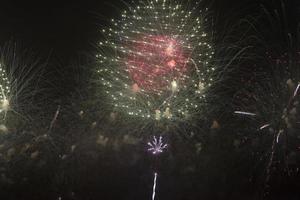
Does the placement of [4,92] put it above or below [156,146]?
above

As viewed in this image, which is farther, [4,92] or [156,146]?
[156,146]

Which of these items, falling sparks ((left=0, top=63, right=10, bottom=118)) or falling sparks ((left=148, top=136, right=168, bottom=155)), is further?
falling sparks ((left=148, top=136, right=168, bottom=155))

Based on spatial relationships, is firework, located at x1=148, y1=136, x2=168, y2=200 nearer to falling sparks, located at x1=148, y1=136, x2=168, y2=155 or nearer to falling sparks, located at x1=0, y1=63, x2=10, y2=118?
falling sparks, located at x1=148, y1=136, x2=168, y2=155

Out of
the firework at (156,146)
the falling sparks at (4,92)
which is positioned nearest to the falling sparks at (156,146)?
the firework at (156,146)

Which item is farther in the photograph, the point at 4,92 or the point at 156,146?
the point at 156,146

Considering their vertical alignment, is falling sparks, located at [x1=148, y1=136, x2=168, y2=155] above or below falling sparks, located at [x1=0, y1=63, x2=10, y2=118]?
below

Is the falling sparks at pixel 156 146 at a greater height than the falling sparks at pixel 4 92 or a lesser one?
lesser

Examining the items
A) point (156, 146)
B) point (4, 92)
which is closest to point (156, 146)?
point (156, 146)

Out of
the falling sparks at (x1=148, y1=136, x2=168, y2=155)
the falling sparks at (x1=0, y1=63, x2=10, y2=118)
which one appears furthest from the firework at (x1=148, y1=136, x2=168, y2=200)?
the falling sparks at (x1=0, y1=63, x2=10, y2=118)

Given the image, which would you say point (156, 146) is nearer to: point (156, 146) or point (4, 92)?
point (156, 146)

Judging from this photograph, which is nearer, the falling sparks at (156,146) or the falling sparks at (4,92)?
the falling sparks at (4,92)

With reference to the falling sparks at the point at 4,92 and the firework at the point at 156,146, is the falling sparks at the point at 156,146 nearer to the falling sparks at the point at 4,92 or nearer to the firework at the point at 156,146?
the firework at the point at 156,146

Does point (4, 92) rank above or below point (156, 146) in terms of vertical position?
above

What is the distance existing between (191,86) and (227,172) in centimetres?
322
